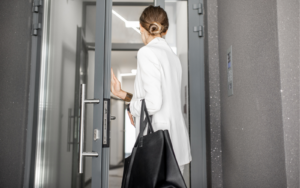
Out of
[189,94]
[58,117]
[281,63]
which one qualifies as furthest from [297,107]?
[58,117]

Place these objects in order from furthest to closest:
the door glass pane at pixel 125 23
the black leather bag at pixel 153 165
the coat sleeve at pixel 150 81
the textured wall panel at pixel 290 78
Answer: the door glass pane at pixel 125 23, the coat sleeve at pixel 150 81, the black leather bag at pixel 153 165, the textured wall panel at pixel 290 78

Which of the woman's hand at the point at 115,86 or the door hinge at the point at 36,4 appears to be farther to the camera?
the door hinge at the point at 36,4

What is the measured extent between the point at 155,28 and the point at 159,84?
1.01 feet

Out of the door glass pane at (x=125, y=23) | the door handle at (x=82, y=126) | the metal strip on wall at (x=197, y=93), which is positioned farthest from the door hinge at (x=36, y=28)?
the door glass pane at (x=125, y=23)

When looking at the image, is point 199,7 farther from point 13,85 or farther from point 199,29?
point 13,85

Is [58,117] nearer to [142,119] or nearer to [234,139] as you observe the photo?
[142,119]

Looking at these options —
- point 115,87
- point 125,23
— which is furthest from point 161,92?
point 125,23

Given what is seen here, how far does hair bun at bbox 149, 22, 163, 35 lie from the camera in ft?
4.17

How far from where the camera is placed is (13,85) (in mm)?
1606

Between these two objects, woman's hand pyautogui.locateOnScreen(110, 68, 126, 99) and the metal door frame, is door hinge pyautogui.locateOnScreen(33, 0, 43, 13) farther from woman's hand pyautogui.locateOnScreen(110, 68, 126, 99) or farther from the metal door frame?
woman's hand pyautogui.locateOnScreen(110, 68, 126, 99)

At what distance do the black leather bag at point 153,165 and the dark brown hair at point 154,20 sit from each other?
52cm

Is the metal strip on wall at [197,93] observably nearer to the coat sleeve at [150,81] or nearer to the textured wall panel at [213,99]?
the textured wall panel at [213,99]

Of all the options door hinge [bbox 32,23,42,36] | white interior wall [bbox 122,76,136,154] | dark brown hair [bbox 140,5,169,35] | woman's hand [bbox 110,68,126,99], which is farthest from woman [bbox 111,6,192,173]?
white interior wall [bbox 122,76,136,154]

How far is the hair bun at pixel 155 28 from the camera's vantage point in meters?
1.27
